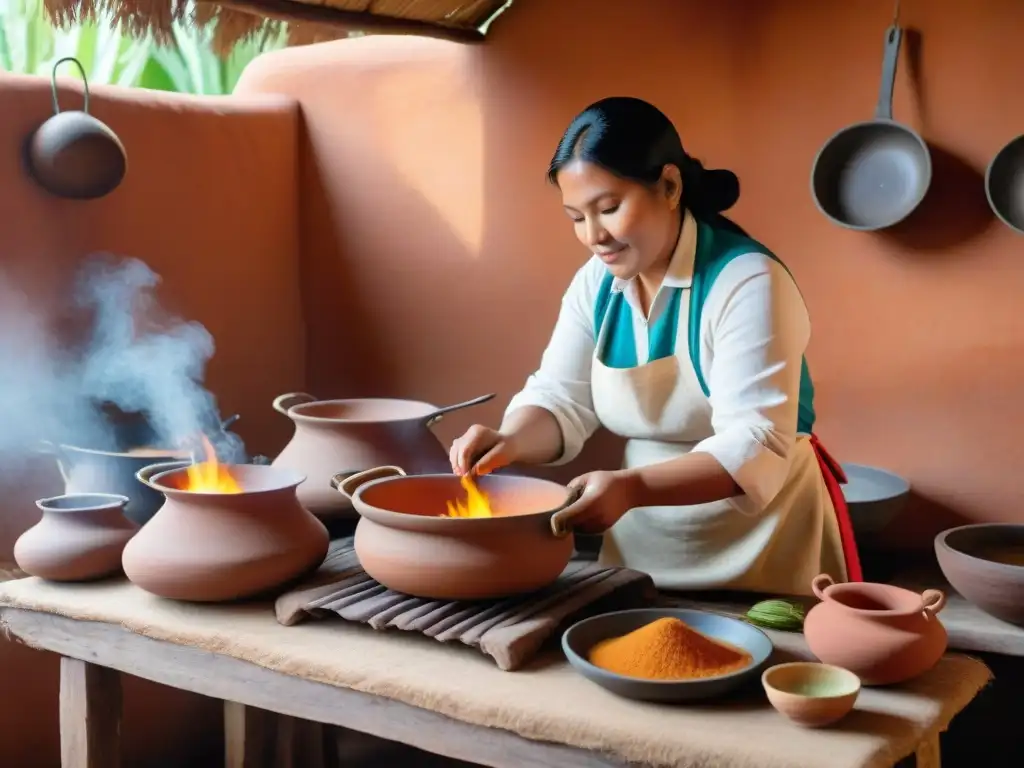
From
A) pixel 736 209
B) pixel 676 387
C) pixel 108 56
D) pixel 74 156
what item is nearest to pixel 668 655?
pixel 676 387

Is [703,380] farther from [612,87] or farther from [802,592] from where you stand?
[612,87]

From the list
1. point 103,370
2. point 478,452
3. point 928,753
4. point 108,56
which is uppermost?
point 108,56

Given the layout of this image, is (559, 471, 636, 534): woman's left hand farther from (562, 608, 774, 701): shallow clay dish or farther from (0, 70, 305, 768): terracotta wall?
(0, 70, 305, 768): terracotta wall

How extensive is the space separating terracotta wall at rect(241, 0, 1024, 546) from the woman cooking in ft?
2.07

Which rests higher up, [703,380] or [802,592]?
[703,380]

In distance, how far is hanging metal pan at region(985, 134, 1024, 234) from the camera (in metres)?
2.50

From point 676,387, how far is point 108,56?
2.88 metres

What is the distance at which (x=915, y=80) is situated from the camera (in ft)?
8.54

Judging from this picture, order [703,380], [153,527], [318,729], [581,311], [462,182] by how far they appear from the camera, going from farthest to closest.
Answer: [462,182]
[318,729]
[581,311]
[703,380]
[153,527]

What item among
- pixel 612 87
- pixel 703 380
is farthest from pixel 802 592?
pixel 612 87

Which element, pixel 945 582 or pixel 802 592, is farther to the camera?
pixel 945 582

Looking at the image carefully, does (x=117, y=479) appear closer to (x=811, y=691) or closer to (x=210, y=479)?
(x=210, y=479)

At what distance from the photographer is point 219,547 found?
1801 mm

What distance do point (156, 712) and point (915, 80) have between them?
2539mm
